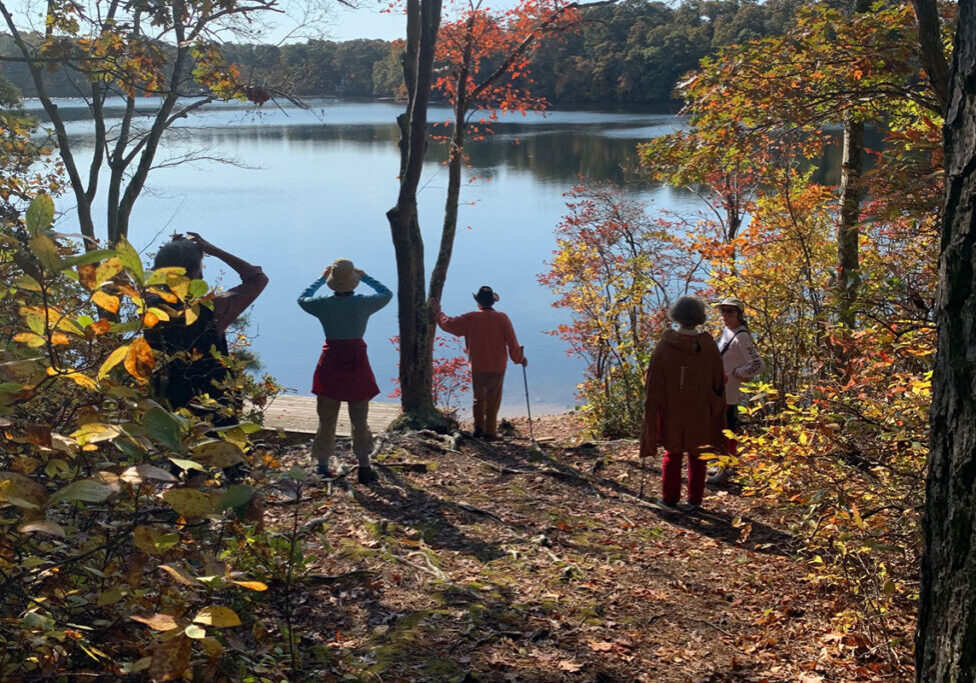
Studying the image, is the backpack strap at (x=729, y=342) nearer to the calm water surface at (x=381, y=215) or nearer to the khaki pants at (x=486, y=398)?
the khaki pants at (x=486, y=398)

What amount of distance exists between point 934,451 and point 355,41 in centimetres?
Answer: 5100

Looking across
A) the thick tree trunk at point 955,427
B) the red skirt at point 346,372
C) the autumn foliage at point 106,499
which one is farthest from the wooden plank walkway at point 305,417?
the thick tree trunk at point 955,427

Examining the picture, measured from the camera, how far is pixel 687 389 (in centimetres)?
602

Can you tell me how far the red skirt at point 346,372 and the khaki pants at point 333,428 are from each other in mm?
112

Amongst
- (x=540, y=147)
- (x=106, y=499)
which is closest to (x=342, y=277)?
(x=106, y=499)

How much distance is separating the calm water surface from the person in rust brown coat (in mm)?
8453

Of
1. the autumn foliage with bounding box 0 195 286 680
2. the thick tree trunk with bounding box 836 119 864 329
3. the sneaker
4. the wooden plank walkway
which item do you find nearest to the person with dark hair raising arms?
the sneaker

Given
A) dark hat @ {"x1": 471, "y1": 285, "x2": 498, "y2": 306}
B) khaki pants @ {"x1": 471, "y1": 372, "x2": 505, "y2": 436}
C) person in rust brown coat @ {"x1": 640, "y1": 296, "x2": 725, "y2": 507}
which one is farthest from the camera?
khaki pants @ {"x1": 471, "y1": 372, "x2": 505, "y2": 436}

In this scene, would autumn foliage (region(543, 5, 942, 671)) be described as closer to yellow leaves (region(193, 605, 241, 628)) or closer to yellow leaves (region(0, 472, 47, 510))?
yellow leaves (region(193, 605, 241, 628))

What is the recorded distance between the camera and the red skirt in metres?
6.29

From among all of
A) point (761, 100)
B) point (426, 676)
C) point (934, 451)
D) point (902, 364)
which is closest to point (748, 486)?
point (902, 364)

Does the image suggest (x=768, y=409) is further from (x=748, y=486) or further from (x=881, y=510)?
(x=881, y=510)

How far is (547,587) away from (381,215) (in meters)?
34.6

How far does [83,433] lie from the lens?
6.43 ft
